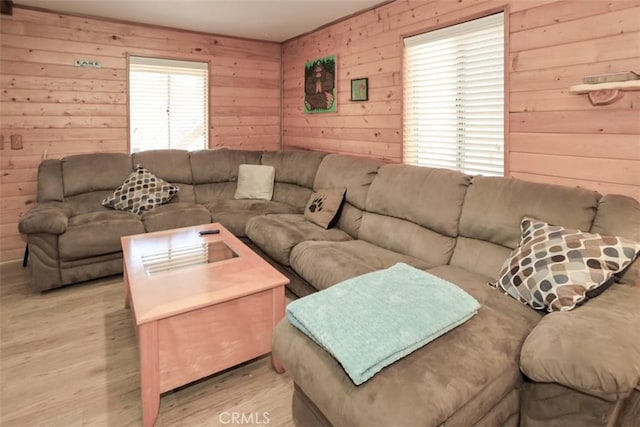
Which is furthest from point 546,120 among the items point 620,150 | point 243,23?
point 243,23

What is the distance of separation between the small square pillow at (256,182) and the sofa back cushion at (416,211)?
1560 mm

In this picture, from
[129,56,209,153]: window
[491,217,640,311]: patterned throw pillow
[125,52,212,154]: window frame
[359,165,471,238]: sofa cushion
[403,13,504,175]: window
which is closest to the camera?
[491,217,640,311]: patterned throw pillow

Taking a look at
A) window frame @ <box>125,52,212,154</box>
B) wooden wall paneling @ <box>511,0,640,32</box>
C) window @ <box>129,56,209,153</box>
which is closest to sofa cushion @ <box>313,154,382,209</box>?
wooden wall paneling @ <box>511,0,640,32</box>

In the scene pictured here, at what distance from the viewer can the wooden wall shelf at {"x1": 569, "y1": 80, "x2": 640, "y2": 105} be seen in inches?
75.5

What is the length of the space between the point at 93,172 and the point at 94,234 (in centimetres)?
94

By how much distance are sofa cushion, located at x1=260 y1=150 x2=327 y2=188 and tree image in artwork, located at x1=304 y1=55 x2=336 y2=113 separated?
615 mm

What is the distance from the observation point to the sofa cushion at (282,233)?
285cm

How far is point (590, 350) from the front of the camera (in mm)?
1254

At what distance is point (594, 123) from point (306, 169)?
2527 mm

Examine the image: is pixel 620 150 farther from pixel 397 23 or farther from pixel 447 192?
pixel 397 23

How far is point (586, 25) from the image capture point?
216 cm

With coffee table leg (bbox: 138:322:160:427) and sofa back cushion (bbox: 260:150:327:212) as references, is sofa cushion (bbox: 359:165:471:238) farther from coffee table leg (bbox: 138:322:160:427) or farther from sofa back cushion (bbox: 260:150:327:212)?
coffee table leg (bbox: 138:322:160:427)

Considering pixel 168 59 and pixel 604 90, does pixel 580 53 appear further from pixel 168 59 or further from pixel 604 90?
pixel 168 59

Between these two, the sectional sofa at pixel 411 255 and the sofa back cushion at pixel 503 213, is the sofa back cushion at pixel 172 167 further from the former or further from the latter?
the sofa back cushion at pixel 503 213
